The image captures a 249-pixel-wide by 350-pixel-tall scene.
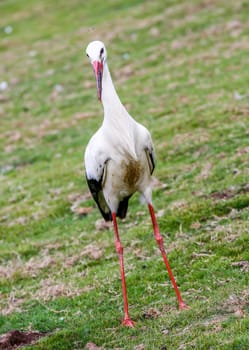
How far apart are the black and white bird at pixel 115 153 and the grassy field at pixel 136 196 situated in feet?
1.85

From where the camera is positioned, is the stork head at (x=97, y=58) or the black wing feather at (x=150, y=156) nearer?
the stork head at (x=97, y=58)

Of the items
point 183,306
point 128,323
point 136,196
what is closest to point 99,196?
point 128,323

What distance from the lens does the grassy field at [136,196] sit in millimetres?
7523

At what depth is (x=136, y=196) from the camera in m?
11.5

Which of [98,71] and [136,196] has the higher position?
[98,71]

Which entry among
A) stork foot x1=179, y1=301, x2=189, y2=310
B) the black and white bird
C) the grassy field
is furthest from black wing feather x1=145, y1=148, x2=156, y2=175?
stork foot x1=179, y1=301, x2=189, y2=310

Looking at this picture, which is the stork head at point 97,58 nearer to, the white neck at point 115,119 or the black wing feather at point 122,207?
the white neck at point 115,119

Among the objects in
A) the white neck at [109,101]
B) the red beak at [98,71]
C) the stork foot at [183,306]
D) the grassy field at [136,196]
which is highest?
the red beak at [98,71]

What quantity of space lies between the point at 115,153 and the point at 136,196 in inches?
165

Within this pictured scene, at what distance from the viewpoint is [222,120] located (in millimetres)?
13273

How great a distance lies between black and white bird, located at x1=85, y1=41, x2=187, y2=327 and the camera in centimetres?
725

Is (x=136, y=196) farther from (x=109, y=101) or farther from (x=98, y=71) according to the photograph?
(x=98, y=71)

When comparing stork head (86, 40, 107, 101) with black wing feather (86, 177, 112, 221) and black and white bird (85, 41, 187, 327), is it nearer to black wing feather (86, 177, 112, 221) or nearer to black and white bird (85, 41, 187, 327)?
black and white bird (85, 41, 187, 327)

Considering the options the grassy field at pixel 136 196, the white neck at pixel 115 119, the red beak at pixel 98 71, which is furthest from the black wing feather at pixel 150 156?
the grassy field at pixel 136 196
